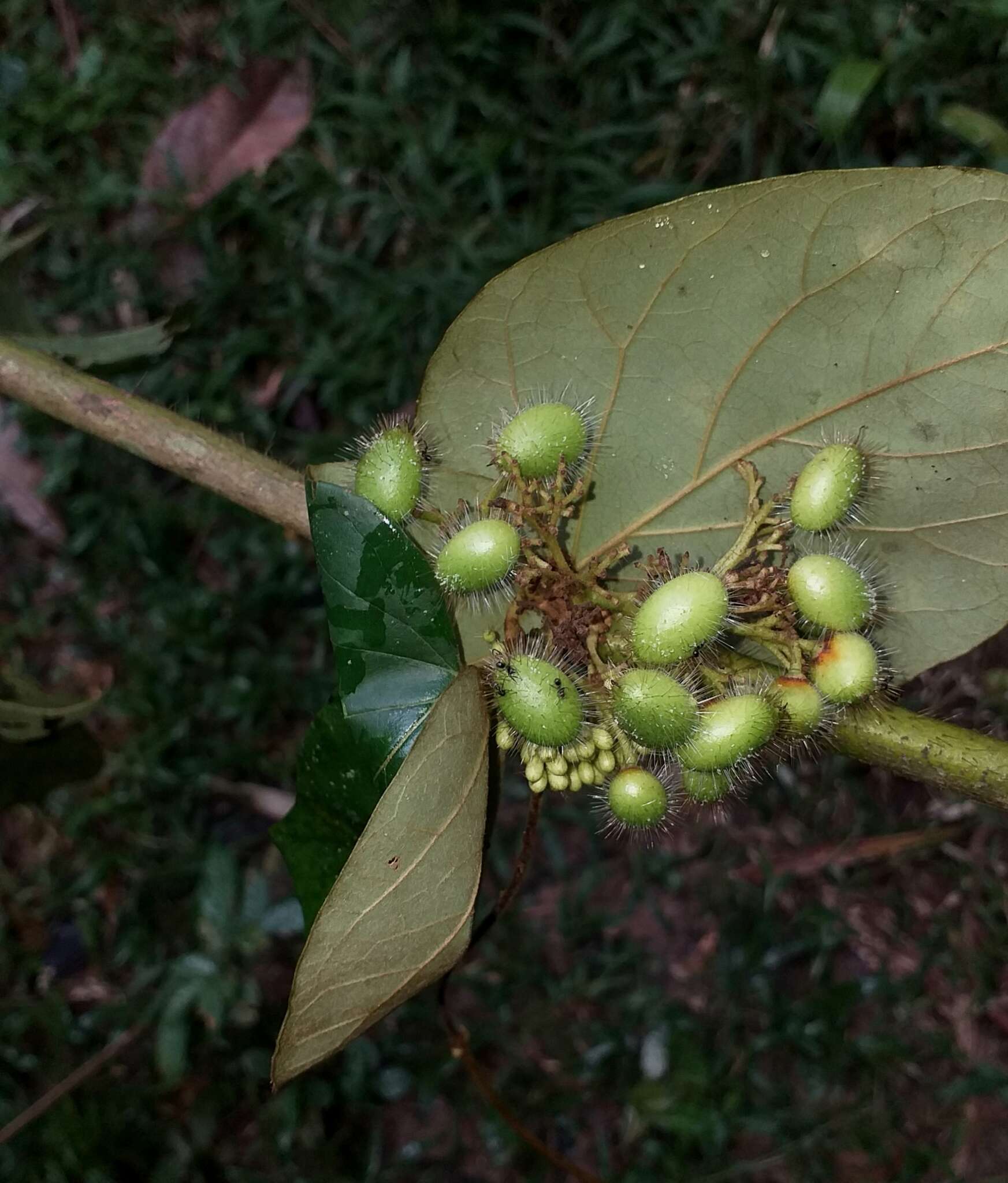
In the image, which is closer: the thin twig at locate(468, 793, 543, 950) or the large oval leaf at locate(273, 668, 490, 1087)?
the large oval leaf at locate(273, 668, 490, 1087)

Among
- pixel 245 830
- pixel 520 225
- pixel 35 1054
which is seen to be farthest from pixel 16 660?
pixel 520 225

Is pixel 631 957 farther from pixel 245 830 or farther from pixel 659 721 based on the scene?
pixel 659 721

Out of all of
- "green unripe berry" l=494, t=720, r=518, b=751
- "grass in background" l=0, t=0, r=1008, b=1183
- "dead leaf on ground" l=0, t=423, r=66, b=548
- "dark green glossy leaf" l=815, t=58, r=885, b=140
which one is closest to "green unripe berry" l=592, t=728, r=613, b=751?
"green unripe berry" l=494, t=720, r=518, b=751

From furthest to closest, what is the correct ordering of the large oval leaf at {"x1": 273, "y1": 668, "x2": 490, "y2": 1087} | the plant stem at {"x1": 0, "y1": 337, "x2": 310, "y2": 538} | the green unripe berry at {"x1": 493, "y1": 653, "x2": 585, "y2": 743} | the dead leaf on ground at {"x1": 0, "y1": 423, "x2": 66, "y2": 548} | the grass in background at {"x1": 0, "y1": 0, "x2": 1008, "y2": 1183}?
the dead leaf on ground at {"x1": 0, "y1": 423, "x2": 66, "y2": 548}
the grass in background at {"x1": 0, "y1": 0, "x2": 1008, "y2": 1183}
the plant stem at {"x1": 0, "y1": 337, "x2": 310, "y2": 538}
the green unripe berry at {"x1": 493, "y1": 653, "x2": 585, "y2": 743}
the large oval leaf at {"x1": 273, "y1": 668, "x2": 490, "y2": 1087}

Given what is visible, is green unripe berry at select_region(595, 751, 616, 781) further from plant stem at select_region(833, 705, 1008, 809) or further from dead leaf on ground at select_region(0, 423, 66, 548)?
dead leaf on ground at select_region(0, 423, 66, 548)

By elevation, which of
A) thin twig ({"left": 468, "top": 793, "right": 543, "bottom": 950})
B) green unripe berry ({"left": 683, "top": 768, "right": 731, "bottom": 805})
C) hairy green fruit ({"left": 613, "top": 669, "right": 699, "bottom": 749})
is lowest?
thin twig ({"left": 468, "top": 793, "right": 543, "bottom": 950})

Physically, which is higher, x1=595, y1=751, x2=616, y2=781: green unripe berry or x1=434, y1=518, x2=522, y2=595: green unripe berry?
x1=434, y1=518, x2=522, y2=595: green unripe berry

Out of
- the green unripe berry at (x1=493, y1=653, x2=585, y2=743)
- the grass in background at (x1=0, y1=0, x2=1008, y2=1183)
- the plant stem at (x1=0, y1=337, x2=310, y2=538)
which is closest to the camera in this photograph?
the green unripe berry at (x1=493, y1=653, x2=585, y2=743)

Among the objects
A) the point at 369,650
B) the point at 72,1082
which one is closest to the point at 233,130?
the point at 369,650
